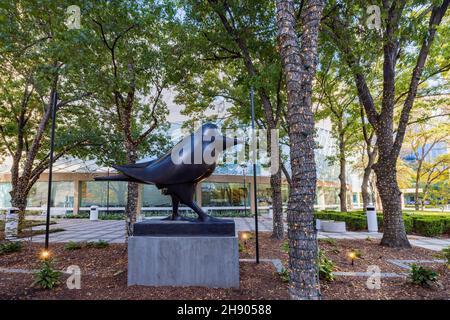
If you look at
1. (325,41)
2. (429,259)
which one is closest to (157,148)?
(325,41)

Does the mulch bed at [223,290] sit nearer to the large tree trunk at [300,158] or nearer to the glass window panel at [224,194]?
the large tree trunk at [300,158]

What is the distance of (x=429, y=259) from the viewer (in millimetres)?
6477

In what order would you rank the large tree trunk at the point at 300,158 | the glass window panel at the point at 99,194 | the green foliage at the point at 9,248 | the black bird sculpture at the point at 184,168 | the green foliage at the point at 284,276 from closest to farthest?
the large tree trunk at the point at 300,158 → the green foliage at the point at 284,276 → the black bird sculpture at the point at 184,168 → the green foliage at the point at 9,248 → the glass window panel at the point at 99,194

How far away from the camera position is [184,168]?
498cm

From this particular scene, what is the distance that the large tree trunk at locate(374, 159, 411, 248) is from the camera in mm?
7652

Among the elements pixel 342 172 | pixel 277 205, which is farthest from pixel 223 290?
pixel 342 172

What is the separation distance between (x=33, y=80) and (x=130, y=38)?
5.81 m

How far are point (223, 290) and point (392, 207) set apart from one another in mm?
6403

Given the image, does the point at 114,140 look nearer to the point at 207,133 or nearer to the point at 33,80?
the point at 33,80

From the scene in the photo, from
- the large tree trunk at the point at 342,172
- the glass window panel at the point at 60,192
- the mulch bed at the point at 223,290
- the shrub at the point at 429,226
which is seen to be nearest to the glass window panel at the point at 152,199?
the glass window panel at the point at 60,192

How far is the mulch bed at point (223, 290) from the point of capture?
4.07 metres

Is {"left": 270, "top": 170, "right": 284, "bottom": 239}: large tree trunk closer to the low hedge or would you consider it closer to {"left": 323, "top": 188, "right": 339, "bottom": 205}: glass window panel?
the low hedge

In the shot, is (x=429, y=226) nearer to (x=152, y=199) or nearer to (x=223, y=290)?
(x=223, y=290)

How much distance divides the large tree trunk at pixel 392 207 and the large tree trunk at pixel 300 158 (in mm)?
6127
